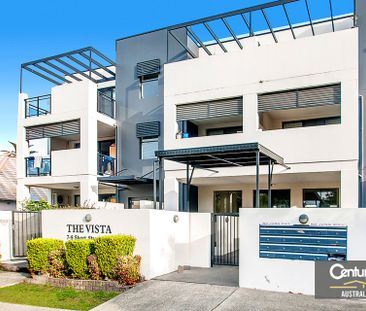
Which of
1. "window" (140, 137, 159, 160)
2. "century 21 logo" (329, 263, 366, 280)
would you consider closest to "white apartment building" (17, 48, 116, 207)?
"window" (140, 137, 159, 160)

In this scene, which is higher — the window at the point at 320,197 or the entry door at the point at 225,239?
the window at the point at 320,197

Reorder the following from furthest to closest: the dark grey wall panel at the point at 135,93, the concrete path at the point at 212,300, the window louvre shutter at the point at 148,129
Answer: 1. the dark grey wall panel at the point at 135,93
2. the window louvre shutter at the point at 148,129
3. the concrete path at the point at 212,300

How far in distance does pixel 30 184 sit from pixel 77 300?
11323 mm

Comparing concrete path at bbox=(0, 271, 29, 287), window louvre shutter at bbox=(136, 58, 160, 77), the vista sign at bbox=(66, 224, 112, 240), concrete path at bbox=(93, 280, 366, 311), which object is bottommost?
concrete path at bbox=(0, 271, 29, 287)

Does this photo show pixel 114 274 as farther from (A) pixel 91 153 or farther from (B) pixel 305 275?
(A) pixel 91 153

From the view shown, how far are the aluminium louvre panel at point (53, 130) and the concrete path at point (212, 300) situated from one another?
1075 cm

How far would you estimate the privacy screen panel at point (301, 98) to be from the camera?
12534 mm

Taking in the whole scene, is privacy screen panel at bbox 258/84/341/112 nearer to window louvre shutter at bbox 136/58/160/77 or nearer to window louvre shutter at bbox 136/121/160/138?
window louvre shutter at bbox 136/121/160/138

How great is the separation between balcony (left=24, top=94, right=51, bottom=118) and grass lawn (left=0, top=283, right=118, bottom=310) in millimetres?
10998

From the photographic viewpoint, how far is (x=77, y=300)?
8.53m

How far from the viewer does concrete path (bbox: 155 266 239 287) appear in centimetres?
955

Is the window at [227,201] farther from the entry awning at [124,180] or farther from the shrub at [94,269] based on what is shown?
the shrub at [94,269]

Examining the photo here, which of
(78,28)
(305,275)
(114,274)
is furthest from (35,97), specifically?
(305,275)

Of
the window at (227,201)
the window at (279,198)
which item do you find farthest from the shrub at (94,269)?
the window at (279,198)
